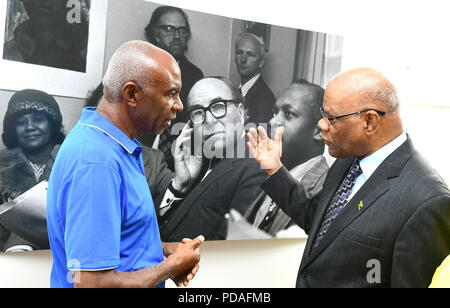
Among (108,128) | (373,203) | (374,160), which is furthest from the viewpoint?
(374,160)

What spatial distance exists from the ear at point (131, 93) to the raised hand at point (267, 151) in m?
0.72

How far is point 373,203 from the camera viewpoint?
1381 mm

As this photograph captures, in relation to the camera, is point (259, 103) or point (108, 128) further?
point (259, 103)

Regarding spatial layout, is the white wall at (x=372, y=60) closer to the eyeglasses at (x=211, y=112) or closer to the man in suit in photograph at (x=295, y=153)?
the man in suit in photograph at (x=295, y=153)

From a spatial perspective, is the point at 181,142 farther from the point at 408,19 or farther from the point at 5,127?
the point at 408,19

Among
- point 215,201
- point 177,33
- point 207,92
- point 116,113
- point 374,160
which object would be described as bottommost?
point 215,201

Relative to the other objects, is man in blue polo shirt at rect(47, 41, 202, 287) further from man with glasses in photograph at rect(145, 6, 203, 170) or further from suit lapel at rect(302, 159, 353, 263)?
man with glasses in photograph at rect(145, 6, 203, 170)

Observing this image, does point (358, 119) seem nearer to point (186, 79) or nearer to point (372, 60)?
point (186, 79)

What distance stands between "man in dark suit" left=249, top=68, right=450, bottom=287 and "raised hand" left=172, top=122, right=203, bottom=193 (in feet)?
2.13

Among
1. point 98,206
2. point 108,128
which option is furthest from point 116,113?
point 98,206

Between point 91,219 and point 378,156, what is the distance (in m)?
1.02

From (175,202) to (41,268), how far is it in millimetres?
640
